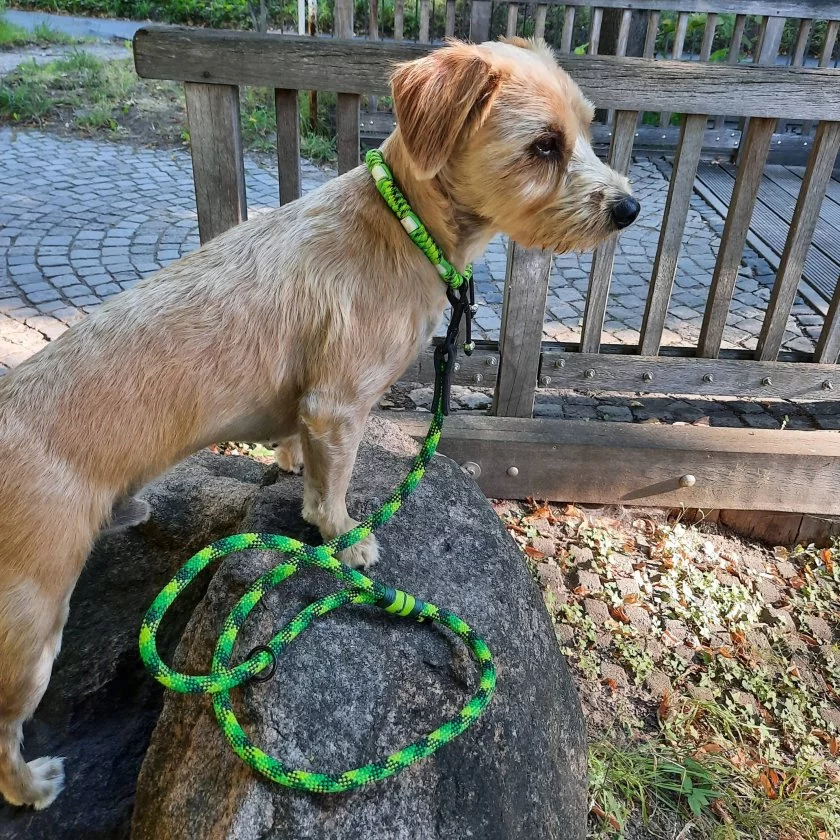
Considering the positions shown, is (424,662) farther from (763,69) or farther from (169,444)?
(763,69)

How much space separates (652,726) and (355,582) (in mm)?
2074

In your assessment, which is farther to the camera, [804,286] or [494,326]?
[804,286]

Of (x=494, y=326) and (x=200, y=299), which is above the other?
(x=200, y=299)

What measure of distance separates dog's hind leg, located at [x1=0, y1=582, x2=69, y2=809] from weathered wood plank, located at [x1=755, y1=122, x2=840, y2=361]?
4185 millimetres

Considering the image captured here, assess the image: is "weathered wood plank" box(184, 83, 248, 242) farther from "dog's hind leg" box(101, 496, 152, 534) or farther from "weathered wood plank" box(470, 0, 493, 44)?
"weathered wood plank" box(470, 0, 493, 44)

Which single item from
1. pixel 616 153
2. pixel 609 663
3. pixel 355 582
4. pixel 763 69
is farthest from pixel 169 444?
pixel 763 69

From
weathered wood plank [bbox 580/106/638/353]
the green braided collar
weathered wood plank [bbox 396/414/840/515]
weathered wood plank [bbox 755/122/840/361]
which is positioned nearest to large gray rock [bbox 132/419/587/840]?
the green braided collar

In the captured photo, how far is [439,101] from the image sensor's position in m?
2.22

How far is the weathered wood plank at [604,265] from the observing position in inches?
154

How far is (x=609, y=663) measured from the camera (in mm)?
3896

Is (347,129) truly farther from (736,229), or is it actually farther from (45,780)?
(45,780)

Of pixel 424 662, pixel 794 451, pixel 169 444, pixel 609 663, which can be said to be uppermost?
pixel 169 444

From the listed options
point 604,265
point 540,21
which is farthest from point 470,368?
point 540,21

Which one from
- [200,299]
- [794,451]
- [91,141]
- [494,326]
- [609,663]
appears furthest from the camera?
[91,141]
